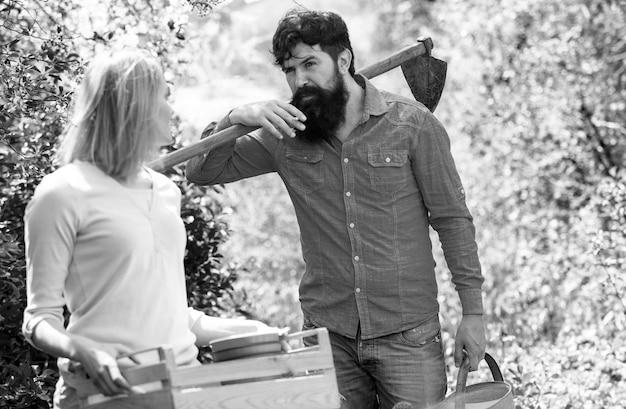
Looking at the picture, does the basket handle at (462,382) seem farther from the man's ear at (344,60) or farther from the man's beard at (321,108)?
the man's ear at (344,60)

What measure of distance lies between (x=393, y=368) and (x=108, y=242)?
127 cm

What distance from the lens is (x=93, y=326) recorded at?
7.43ft

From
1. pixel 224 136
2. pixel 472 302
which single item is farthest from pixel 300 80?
pixel 472 302

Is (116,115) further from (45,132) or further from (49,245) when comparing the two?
(45,132)

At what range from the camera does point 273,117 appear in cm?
314

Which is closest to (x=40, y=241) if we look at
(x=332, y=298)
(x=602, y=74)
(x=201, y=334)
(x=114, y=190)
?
(x=114, y=190)

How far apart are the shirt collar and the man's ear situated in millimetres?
86

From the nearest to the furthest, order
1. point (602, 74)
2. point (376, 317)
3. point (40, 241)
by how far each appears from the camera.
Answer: point (40, 241) < point (376, 317) < point (602, 74)

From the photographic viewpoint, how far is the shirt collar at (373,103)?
3340 mm

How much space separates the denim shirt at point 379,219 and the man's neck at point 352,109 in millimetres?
31

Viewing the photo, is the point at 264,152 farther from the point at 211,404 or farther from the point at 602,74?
the point at 602,74

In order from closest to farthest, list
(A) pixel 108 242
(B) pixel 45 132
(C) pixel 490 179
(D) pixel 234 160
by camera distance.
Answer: (A) pixel 108 242 < (D) pixel 234 160 < (B) pixel 45 132 < (C) pixel 490 179

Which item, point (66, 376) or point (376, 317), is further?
point (376, 317)

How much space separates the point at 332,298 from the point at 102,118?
3.94 ft
